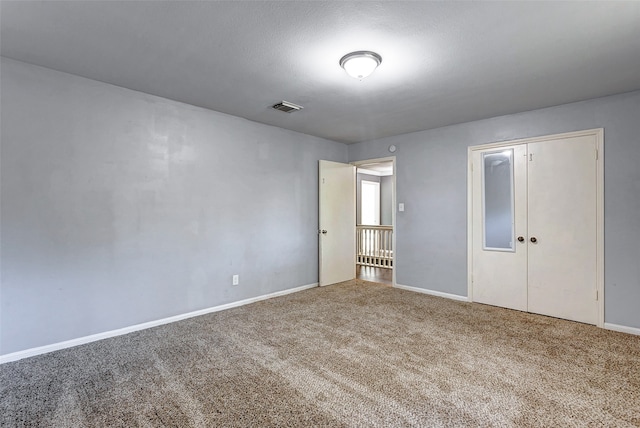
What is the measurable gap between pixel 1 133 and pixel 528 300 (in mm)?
5521

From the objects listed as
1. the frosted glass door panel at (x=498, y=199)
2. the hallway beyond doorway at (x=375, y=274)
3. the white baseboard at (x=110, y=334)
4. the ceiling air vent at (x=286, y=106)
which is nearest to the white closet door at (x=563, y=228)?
the frosted glass door panel at (x=498, y=199)

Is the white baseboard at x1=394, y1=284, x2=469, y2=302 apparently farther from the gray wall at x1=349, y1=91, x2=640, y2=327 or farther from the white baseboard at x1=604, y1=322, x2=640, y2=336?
the white baseboard at x1=604, y1=322, x2=640, y2=336

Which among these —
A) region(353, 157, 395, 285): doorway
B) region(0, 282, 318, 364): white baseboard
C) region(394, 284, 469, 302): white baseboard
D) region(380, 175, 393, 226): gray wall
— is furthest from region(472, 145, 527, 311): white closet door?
region(380, 175, 393, 226): gray wall

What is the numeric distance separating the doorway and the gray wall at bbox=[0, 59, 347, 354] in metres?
2.16

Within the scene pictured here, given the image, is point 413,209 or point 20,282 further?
point 413,209

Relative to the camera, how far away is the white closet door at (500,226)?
12.4ft

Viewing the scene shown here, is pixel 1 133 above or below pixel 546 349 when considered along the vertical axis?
above

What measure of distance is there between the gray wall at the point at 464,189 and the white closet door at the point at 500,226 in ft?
0.54

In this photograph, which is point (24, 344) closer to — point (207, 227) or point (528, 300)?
point (207, 227)

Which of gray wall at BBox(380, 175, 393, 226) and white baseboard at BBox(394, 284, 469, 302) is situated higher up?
gray wall at BBox(380, 175, 393, 226)

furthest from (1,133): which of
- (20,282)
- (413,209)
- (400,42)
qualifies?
(413,209)

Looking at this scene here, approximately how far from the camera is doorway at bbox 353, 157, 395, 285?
5.72m

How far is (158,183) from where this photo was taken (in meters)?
3.31

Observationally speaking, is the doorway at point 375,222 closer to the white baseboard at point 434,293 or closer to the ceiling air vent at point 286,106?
the white baseboard at point 434,293
